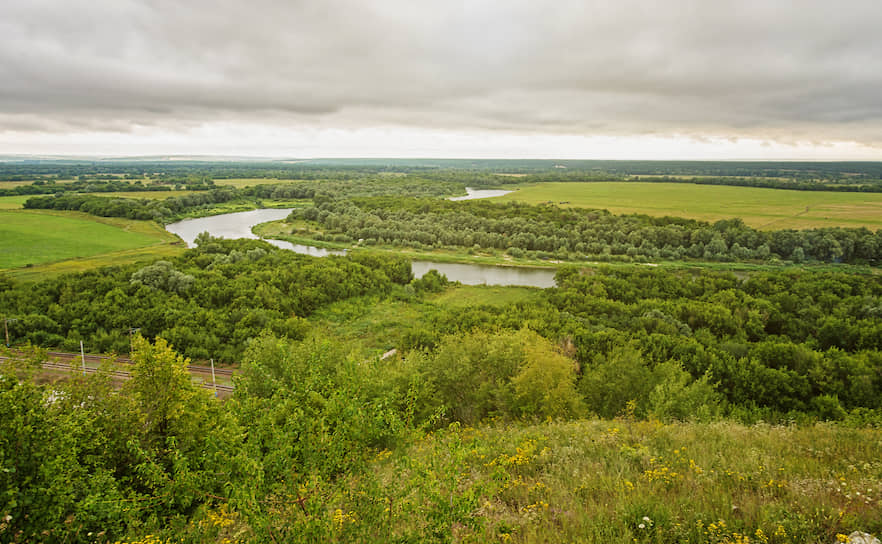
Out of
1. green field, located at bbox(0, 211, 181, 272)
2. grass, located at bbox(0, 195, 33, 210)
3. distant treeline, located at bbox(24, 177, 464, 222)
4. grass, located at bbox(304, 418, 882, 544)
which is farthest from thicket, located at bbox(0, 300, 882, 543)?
grass, located at bbox(0, 195, 33, 210)

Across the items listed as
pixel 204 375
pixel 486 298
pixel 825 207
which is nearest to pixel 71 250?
pixel 204 375

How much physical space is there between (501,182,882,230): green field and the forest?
44829 mm

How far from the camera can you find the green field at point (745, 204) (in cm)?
7575

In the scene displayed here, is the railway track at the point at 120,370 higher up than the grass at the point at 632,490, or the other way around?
the grass at the point at 632,490

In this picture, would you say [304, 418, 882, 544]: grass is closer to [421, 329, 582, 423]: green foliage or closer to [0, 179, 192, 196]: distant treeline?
[421, 329, 582, 423]: green foliage

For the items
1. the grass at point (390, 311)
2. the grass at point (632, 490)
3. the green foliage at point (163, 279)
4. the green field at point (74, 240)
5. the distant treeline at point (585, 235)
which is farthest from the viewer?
the distant treeline at point (585, 235)

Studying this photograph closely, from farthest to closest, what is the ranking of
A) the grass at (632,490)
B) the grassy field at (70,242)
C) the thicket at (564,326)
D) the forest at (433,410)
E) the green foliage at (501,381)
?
the grassy field at (70,242) < the thicket at (564,326) < the green foliage at (501,381) < the forest at (433,410) < the grass at (632,490)

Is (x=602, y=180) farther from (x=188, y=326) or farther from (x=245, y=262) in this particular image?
(x=188, y=326)

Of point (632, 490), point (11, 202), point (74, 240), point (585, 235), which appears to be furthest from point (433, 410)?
point (11, 202)

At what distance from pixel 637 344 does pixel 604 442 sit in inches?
A: 677

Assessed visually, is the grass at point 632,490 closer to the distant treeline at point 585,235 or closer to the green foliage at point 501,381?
the green foliage at point 501,381

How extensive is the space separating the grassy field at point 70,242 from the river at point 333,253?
634cm

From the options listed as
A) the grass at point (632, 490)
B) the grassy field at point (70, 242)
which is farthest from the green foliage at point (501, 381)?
the grassy field at point (70, 242)

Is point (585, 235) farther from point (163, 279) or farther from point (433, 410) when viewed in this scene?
point (433, 410)
